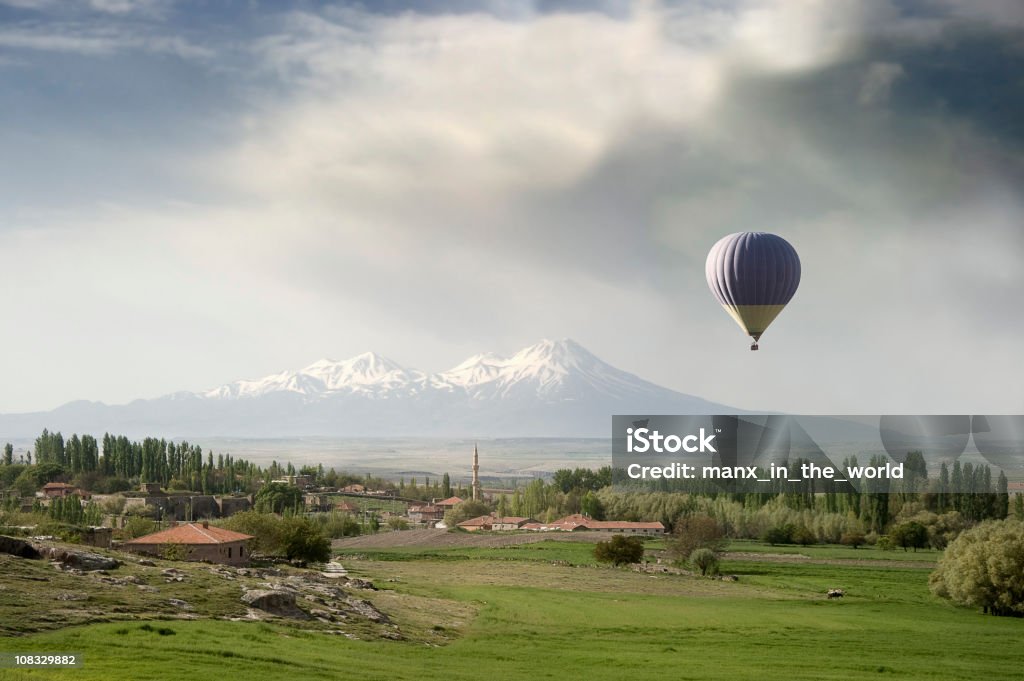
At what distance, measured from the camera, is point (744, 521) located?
4171 inches

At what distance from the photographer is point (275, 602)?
123 ft

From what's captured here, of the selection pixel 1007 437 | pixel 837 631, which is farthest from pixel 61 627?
pixel 1007 437

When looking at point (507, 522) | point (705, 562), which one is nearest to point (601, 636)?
point (705, 562)

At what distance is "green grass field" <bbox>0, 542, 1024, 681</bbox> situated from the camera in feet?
92.8

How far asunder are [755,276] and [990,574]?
68.8ft

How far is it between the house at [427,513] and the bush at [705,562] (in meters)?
81.4

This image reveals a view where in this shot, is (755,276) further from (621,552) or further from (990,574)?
(621,552)

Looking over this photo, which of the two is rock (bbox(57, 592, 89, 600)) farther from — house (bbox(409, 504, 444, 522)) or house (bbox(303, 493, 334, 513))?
house (bbox(409, 504, 444, 522))

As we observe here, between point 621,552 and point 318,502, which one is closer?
point 621,552

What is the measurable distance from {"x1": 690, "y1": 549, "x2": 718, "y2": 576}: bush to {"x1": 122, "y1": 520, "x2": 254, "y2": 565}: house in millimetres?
31036

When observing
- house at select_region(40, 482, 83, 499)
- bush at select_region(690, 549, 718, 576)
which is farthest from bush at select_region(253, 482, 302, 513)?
bush at select_region(690, 549, 718, 576)

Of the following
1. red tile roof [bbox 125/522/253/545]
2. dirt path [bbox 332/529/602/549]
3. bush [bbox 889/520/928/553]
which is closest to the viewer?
red tile roof [bbox 125/522/253/545]

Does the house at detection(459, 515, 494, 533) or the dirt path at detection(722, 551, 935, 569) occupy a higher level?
the dirt path at detection(722, 551, 935, 569)

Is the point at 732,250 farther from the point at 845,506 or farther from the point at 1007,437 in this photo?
the point at 1007,437
